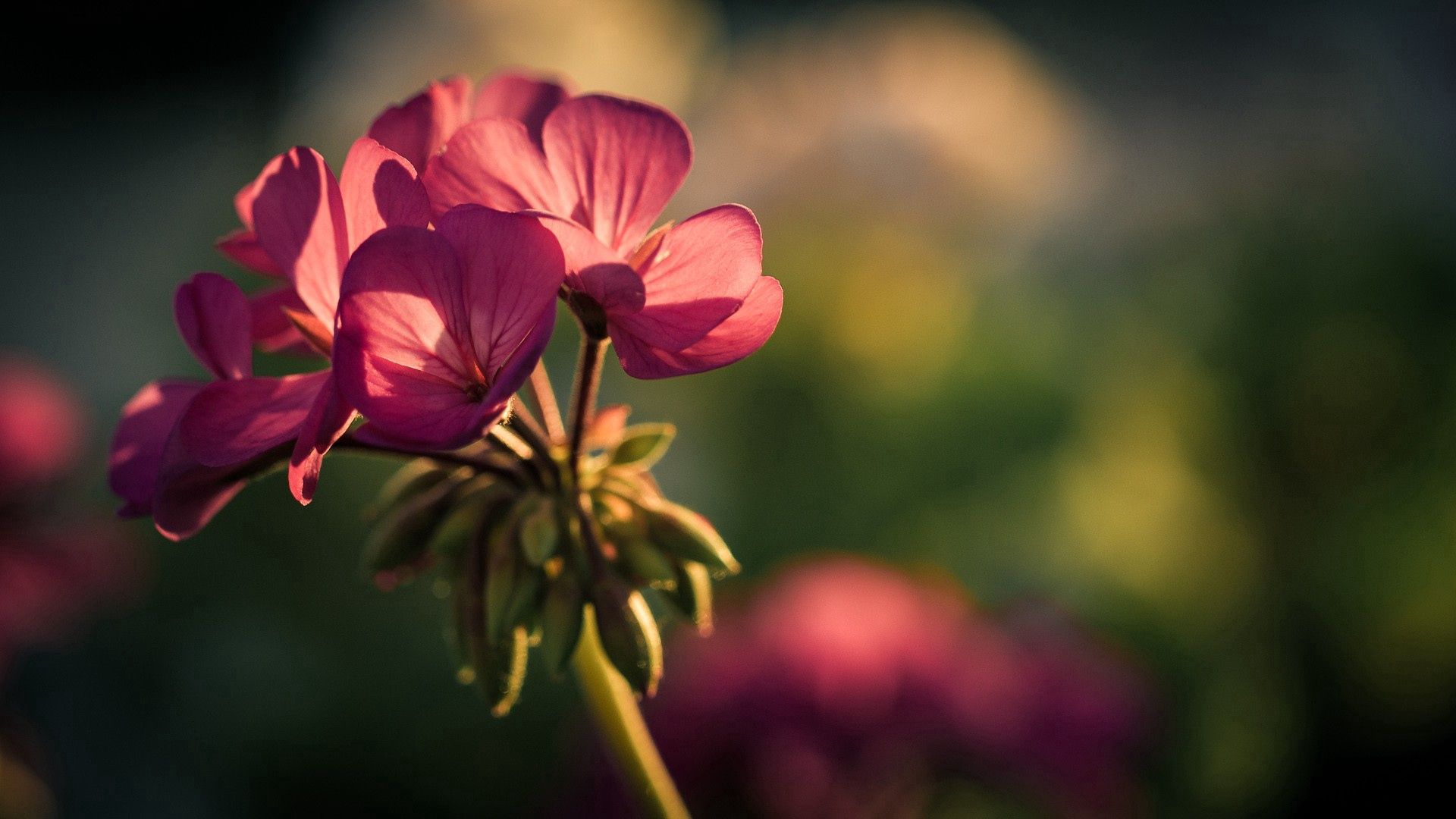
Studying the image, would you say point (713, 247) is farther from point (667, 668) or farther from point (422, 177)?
point (667, 668)

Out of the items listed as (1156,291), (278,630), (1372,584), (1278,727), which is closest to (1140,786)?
(1278,727)

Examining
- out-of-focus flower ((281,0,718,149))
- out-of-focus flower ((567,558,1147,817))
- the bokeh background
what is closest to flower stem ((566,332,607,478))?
out-of-focus flower ((567,558,1147,817))

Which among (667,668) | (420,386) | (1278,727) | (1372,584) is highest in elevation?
(420,386)

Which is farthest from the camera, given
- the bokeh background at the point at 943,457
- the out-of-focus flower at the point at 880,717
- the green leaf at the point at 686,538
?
the bokeh background at the point at 943,457

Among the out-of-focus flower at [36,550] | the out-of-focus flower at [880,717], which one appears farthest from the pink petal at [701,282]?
the out-of-focus flower at [36,550]

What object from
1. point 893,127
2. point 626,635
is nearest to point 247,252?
point 626,635

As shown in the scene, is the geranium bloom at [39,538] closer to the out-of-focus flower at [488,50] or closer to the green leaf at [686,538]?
the green leaf at [686,538]
